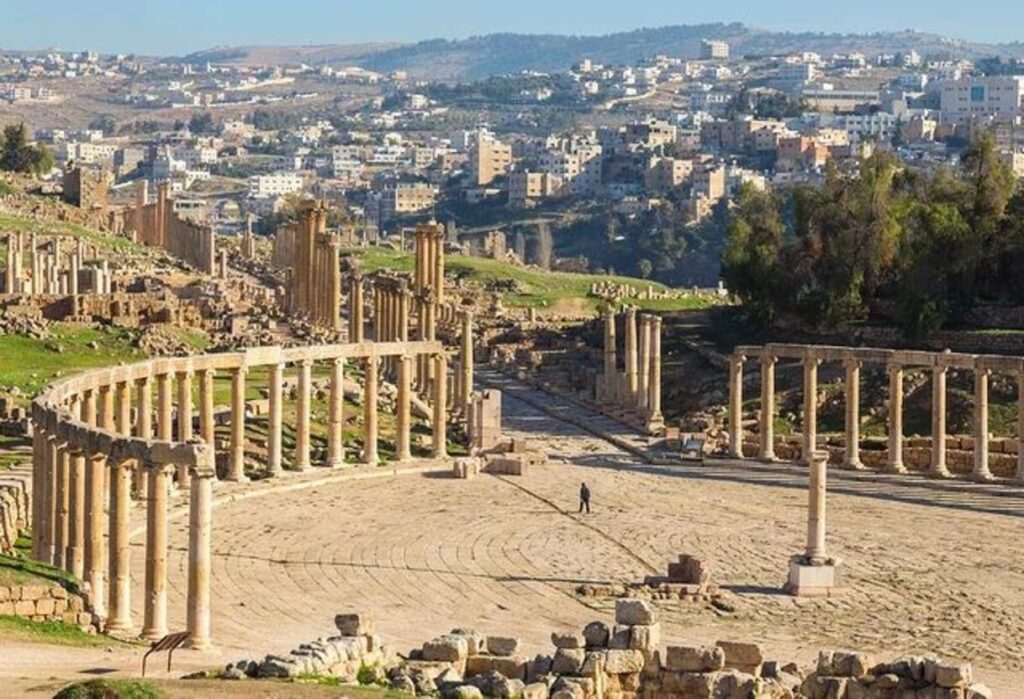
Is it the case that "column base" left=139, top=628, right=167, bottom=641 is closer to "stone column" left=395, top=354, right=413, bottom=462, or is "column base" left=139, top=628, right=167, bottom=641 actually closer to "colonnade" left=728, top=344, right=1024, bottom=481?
"stone column" left=395, top=354, right=413, bottom=462

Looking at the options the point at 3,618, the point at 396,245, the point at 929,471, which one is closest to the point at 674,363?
the point at 929,471

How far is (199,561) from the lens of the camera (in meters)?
40.9

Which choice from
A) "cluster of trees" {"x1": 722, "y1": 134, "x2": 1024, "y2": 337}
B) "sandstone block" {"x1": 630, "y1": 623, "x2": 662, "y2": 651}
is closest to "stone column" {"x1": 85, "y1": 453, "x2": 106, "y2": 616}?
"sandstone block" {"x1": 630, "y1": 623, "x2": 662, "y2": 651}

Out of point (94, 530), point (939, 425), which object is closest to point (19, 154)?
point (939, 425)

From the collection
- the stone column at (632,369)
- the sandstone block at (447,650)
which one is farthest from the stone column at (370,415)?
the sandstone block at (447,650)

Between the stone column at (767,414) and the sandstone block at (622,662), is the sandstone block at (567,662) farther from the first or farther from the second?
the stone column at (767,414)

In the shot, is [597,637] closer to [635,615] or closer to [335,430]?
[635,615]

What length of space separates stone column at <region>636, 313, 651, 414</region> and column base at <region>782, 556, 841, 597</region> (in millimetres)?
29872

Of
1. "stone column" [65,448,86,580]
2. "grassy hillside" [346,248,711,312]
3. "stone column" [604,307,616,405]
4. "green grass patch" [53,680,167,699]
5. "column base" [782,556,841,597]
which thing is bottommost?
"grassy hillside" [346,248,711,312]

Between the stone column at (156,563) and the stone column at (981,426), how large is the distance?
31.7 m

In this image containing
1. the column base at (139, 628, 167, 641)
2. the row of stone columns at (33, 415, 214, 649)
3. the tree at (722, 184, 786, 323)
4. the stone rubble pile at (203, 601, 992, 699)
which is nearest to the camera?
the stone rubble pile at (203, 601, 992, 699)

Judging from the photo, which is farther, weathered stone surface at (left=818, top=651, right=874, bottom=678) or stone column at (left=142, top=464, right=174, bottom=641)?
stone column at (left=142, top=464, right=174, bottom=641)

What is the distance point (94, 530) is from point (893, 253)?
51.0 metres

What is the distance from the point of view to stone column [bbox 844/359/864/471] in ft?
230
